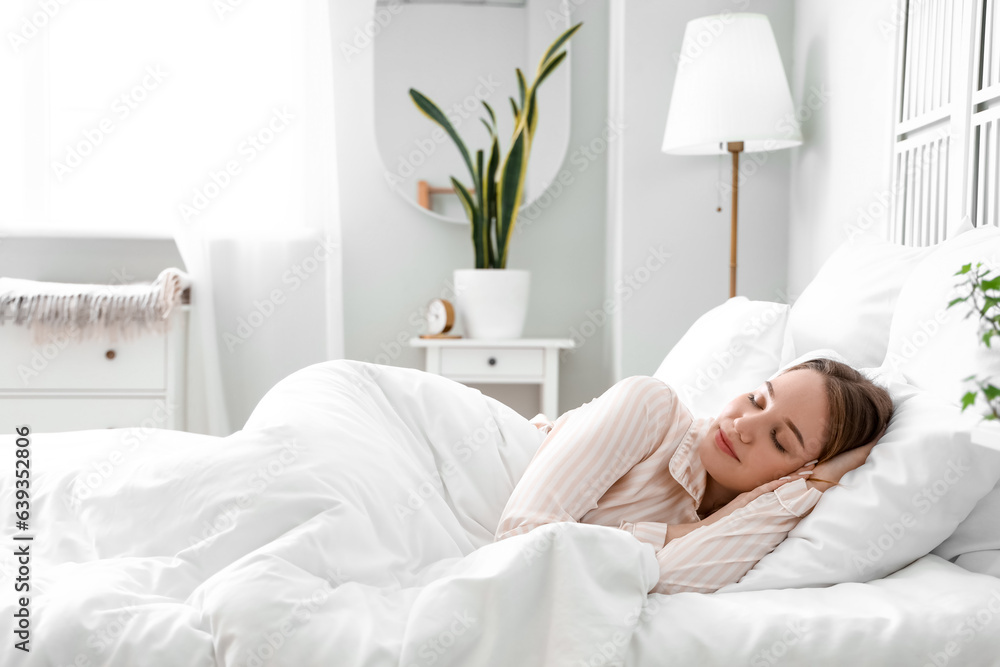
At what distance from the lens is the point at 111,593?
89cm

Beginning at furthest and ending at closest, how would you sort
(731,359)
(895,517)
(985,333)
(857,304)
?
(731,359), (857,304), (895,517), (985,333)

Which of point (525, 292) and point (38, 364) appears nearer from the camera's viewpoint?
point (38, 364)

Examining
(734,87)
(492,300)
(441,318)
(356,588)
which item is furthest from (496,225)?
(356,588)

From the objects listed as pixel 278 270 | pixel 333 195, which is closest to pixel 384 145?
pixel 333 195

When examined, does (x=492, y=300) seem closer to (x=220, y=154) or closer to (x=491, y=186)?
(x=491, y=186)

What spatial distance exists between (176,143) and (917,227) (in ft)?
7.70

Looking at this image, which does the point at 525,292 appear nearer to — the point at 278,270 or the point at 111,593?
the point at 278,270

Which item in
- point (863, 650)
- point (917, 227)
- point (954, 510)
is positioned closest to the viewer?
point (863, 650)

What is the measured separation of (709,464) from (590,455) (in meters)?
0.18

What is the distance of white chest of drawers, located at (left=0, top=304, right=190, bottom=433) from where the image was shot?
2.53 metres

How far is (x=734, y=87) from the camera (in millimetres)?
2402

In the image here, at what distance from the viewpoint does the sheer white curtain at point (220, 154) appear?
2.87 metres

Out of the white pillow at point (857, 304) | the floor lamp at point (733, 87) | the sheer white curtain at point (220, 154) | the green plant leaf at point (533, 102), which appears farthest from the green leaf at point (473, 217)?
the white pillow at point (857, 304)

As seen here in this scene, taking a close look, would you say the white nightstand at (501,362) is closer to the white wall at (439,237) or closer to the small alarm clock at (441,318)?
the small alarm clock at (441,318)
